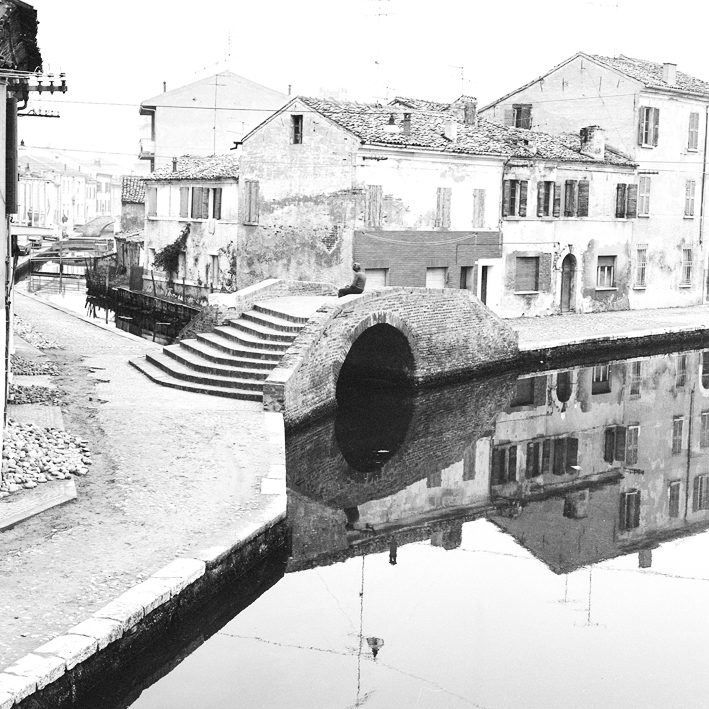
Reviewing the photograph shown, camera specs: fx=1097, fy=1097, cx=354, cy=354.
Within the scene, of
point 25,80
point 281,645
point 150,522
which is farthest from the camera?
point 25,80

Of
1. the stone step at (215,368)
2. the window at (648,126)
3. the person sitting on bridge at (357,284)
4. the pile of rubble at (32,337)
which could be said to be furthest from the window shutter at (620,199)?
the stone step at (215,368)

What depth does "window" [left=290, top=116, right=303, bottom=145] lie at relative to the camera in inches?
1249

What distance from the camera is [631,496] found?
1833 cm

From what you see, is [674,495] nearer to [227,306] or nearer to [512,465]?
[512,465]

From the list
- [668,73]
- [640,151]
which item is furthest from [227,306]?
[668,73]

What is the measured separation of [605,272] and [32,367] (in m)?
23.8

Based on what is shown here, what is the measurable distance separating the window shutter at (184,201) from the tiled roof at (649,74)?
15649 millimetres

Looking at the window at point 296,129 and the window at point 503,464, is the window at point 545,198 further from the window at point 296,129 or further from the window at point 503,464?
the window at point 503,464

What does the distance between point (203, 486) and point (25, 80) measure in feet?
20.0

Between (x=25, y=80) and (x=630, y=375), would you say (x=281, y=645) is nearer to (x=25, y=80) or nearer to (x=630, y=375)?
(x=25, y=80)

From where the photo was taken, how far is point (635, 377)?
3000cm

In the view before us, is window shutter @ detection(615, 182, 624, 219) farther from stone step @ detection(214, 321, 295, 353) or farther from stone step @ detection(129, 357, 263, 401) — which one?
stone step @ detection(129, 357, 263, 401)

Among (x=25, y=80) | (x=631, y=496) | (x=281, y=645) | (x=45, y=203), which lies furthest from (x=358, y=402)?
(x=45, y=203)

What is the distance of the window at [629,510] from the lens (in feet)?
54.7
